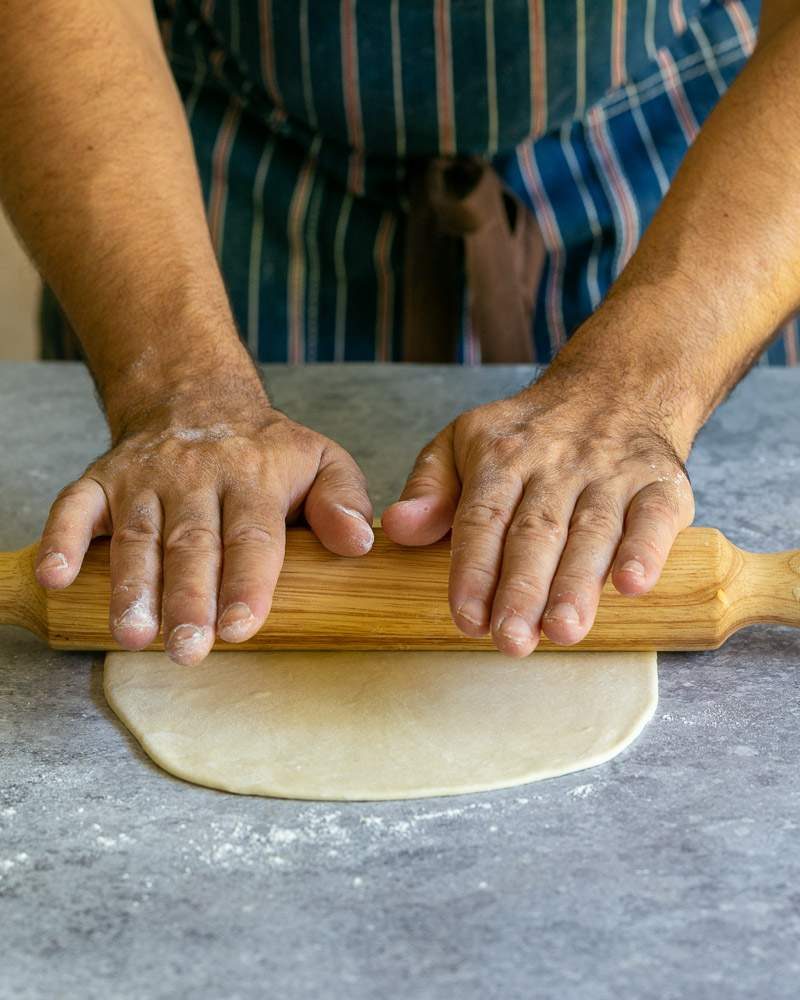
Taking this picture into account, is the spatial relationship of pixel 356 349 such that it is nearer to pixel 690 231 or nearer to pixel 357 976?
pixel 690 231

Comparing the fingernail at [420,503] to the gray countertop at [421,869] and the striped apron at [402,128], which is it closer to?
the gray countertop at [421,869]

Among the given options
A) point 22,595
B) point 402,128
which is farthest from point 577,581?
point 402,128

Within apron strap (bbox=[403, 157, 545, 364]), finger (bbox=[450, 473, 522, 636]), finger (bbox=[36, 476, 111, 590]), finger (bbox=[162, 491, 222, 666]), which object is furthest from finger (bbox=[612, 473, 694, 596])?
apron strap (bbox=[403, 157, 545, 364])

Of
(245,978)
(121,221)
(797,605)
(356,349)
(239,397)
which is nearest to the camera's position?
(245,978)

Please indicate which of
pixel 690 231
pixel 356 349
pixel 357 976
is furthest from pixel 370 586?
pixel 356 349

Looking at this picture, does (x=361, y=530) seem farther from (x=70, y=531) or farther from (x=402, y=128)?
(x=402, y=128)

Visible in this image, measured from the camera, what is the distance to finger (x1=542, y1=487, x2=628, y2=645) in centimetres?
101

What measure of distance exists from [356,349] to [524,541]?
3.33 ft

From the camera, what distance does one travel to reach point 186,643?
101 cm

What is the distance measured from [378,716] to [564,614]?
8.1 inches

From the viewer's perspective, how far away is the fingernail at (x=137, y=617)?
105 centimetres

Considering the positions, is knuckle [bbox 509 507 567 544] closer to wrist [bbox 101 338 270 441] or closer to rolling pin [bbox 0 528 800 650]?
rolling pin [bbox 0 528 800 650]

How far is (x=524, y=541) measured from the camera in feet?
3.46

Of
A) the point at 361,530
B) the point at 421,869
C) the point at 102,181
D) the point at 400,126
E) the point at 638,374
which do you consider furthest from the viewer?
the point at 400,126
